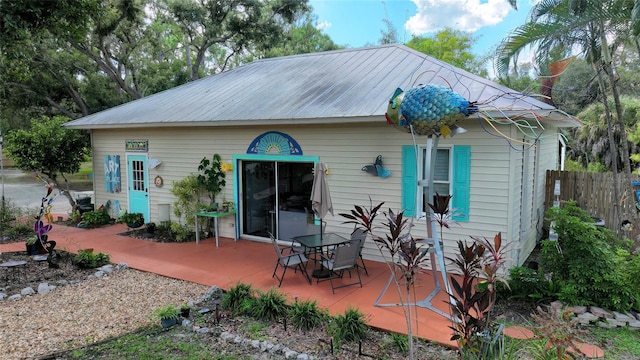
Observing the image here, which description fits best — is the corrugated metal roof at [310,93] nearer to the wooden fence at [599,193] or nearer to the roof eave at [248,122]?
the roof eave at [248,122]

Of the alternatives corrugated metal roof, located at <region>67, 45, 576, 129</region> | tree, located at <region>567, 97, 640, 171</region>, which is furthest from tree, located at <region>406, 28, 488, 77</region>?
corrugated metal roof, located at <region>67, 45, 576, 129</region>

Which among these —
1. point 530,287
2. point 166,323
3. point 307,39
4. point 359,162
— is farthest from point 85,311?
point 307,39

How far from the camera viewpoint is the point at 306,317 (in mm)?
5195

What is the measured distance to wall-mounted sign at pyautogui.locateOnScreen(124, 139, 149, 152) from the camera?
36.8ft

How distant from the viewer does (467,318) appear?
12.6ft

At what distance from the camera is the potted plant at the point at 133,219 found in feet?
36.0

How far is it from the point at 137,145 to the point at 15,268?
4543mm

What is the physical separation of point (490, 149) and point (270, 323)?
15.0 feet

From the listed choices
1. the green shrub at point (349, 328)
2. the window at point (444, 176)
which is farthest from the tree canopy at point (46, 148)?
the green shrub at point (349, 328)

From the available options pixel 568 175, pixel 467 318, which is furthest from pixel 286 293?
pixel 568 175

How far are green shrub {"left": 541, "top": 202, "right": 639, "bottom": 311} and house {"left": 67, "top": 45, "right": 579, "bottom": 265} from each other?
816mm

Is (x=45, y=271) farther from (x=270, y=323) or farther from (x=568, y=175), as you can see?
(x=568, y=175)

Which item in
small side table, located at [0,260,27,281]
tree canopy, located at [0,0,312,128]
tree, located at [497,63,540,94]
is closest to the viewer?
tree, located at [497,63,540,94]

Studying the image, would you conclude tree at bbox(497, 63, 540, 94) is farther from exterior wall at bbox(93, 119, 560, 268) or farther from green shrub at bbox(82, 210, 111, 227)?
green shrub at bbox(82, 210, 111, 227)
